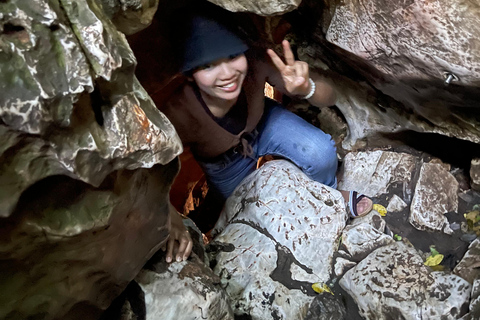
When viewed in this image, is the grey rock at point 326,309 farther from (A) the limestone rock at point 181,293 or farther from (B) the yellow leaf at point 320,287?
(A) the limestone rock at point 181,293

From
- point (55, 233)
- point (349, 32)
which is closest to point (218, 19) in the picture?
point (349, 32)

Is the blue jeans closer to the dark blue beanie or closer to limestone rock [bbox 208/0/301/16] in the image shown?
the dark blue beanie

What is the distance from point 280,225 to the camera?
1803 mm

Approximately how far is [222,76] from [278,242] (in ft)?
2.58

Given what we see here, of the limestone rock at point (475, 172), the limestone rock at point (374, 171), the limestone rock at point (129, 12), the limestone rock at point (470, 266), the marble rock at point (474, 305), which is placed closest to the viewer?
the limestone rock at point (129, 12)

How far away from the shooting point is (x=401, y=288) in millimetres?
1447

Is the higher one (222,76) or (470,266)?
(222,76)

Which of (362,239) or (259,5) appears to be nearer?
(259,5)

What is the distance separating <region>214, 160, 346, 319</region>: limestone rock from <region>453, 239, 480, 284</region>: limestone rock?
19.8 inches

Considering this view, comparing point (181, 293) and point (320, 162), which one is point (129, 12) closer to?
point (181, 293)

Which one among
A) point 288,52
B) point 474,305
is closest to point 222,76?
point 288,52

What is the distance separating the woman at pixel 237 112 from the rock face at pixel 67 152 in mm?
446

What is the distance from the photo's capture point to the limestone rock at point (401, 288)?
4.43 feet

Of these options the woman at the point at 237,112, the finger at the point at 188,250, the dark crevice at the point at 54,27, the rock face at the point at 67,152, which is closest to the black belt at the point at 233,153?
the woman at the point at 237,112
